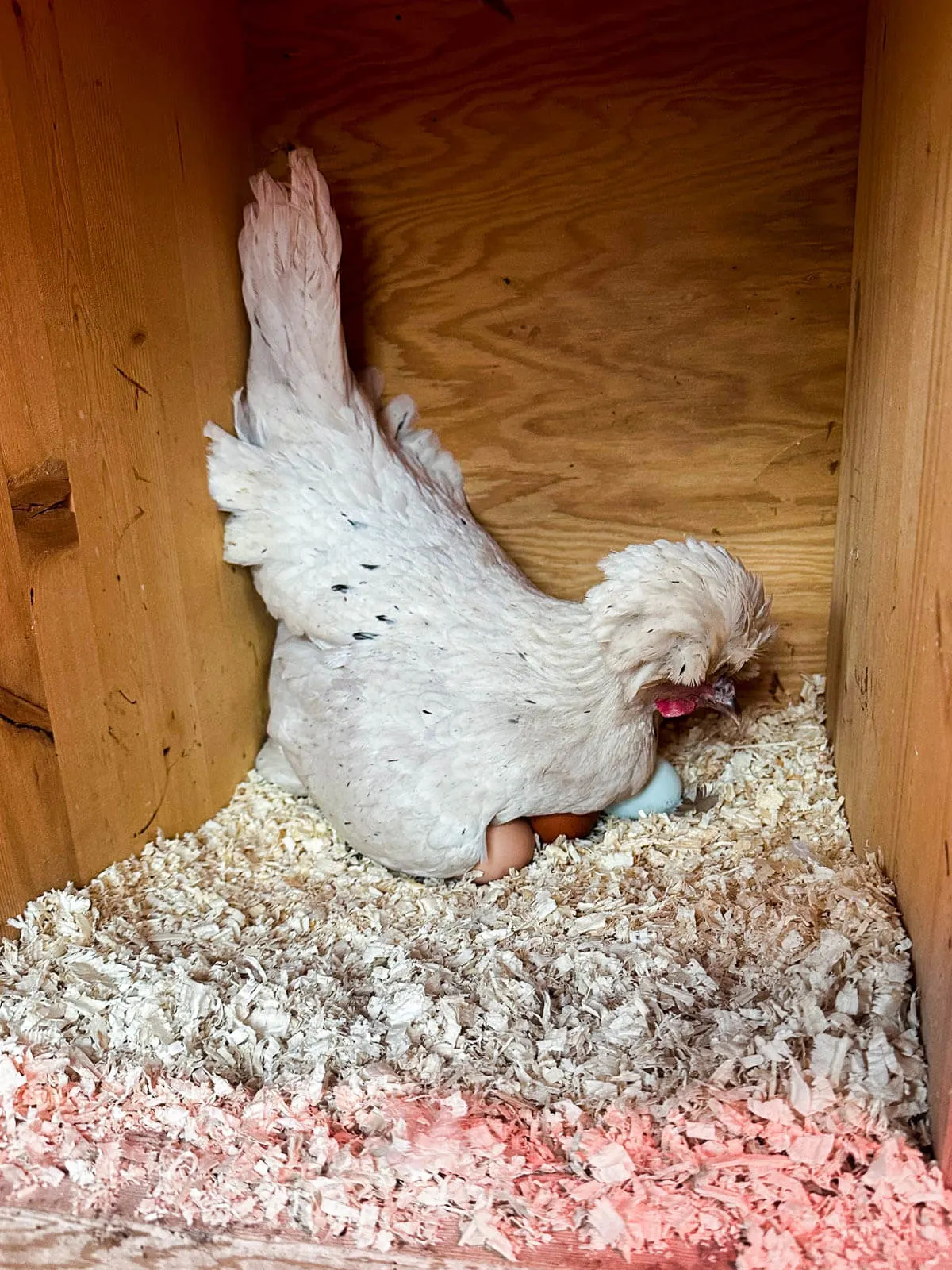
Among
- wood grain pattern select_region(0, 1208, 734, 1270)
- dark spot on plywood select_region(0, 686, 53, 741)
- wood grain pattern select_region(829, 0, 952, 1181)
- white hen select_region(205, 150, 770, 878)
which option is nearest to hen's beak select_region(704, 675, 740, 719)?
white hen select_region(205, 150, 770, 878)

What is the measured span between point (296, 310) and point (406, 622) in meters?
0.63

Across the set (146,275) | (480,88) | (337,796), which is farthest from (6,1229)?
(480,88)

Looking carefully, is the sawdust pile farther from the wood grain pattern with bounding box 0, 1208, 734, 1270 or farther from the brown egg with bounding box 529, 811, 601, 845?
the wood grain pattern with bounding box 0, 1208, 734, 1270

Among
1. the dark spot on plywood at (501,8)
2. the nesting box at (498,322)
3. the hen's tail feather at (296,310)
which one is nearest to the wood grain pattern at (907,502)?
the nesting box at (498,322)

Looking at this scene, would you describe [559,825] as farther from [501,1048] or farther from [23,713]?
[23,713]

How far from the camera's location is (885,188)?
1.40 meters

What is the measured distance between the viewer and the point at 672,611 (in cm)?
139

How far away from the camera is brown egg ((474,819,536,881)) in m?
1.56

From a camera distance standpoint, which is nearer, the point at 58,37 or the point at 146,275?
the point at 58,37

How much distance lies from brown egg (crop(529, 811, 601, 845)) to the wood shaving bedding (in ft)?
0.08

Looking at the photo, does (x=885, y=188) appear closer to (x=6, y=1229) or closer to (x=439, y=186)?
(x=439, y=186)

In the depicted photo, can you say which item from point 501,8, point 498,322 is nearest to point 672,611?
point 498,322

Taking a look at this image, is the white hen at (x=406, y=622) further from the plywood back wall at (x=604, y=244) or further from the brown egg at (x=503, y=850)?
the plywood back wall at (x=604, y=244)

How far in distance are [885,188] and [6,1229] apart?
179 centimetres
